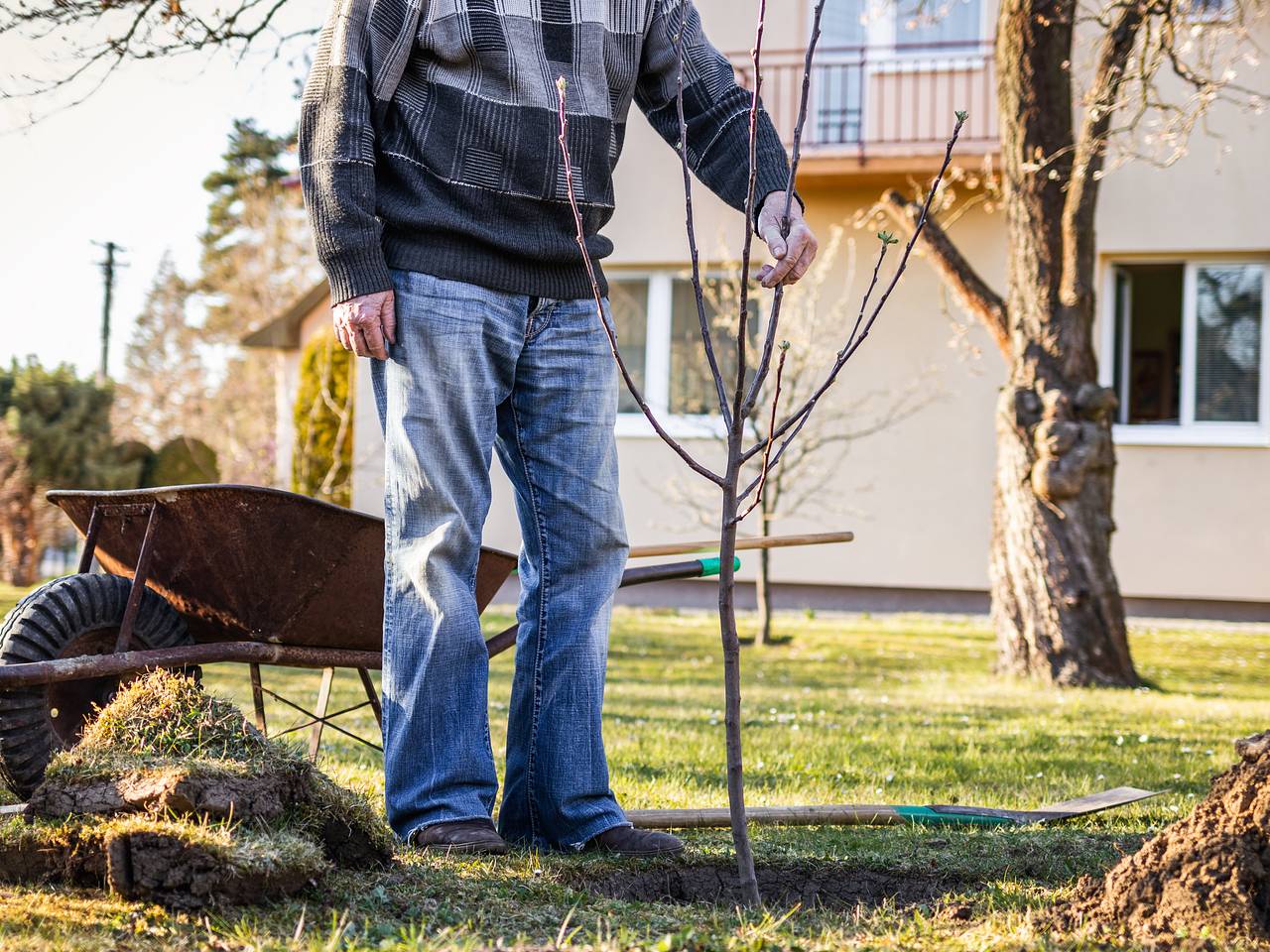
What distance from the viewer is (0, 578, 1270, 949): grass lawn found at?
1859 millimetres

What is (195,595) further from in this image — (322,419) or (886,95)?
(322,419)

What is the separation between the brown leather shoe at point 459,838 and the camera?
7.75ft

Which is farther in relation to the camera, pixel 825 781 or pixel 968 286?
pixel 968 286

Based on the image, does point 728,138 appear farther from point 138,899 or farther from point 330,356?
point 330,356

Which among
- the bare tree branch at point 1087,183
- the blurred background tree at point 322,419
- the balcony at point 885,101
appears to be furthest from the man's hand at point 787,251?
the blurred background tree at point 322,419

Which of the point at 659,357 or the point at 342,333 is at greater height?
the point at 659,357

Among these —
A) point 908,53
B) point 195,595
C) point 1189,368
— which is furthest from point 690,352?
point 195,595

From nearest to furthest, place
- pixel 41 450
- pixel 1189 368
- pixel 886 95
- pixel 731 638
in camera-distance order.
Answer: pixel 731 638
pixel 1189 368
pixel 886 95
pixel 41 450

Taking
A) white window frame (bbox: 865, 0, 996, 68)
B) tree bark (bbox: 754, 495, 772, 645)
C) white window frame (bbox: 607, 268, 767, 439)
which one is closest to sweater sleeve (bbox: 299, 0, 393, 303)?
tree bark (bbox: 754, 495, 772, 645)

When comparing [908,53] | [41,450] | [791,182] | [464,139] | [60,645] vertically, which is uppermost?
[908,53]

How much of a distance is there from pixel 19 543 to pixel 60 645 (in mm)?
11505

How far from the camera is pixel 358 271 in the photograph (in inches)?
95.7

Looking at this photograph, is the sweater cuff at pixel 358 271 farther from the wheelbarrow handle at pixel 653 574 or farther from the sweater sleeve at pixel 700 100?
the wheelbarrow handle at pixel 653 574

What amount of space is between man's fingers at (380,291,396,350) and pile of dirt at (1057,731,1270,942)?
4.95ft
